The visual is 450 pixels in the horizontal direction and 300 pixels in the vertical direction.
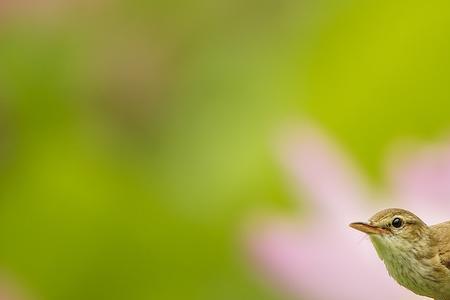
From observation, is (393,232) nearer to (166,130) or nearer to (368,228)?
(368,228)

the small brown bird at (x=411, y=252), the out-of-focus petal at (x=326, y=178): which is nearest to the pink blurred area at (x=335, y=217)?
the out-of-focus petal at (x=326, y=178)

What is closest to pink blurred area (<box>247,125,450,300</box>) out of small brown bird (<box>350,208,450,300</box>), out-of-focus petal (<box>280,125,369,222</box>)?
out-of-focus petal (<box>280,125,369,222</box>)

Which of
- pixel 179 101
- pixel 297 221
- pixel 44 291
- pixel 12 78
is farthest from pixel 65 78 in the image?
pixel 297 221

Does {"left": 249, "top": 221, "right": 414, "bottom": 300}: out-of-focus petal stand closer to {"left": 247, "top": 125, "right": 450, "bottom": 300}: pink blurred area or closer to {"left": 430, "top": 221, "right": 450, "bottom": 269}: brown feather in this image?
{"left": 247, "top": 125, "right": 450, "bottom": 300}: pink blurred area

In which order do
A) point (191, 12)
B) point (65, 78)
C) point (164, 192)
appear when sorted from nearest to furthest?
point (164, 192), point (65, 78), point (191, 12)

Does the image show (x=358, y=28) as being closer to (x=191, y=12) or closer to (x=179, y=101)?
(x=179, y=101)

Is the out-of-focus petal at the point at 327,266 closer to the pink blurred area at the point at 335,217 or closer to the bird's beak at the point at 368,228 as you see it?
the pink blurred area at the point at 335,217
